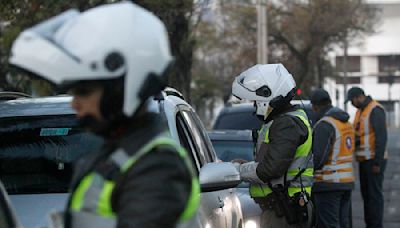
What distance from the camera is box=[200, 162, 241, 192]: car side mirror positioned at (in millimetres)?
4496

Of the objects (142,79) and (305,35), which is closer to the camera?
(142,79)

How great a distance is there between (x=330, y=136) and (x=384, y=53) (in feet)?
253

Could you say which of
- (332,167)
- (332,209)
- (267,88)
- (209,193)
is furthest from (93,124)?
(332,167)

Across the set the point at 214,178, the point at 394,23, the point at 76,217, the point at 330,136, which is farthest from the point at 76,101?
the point at 394,23

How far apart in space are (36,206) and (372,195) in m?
7.09

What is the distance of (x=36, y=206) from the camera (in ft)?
14.5

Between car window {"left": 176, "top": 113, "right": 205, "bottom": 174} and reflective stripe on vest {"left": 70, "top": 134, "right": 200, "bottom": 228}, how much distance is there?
287cm

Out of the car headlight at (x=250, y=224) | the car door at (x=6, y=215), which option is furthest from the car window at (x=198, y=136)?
the car door at (x=6, y=215)

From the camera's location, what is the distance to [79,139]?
5.16m

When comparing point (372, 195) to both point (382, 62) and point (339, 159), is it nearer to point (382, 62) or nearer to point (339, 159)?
point (339, 159)

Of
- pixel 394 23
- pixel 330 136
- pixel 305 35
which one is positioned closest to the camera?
pixel 330 136

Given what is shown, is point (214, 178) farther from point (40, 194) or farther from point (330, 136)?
point (330, 136)

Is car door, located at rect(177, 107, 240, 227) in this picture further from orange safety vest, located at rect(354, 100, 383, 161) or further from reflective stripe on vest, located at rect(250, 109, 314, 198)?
orange safety vest, located at rect(354, 100, 383, 161)

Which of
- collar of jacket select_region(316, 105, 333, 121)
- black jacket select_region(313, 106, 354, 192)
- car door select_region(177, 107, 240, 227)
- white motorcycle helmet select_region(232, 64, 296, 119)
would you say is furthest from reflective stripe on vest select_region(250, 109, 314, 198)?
collar of jacket select_region(316, 105, 333, 121)
